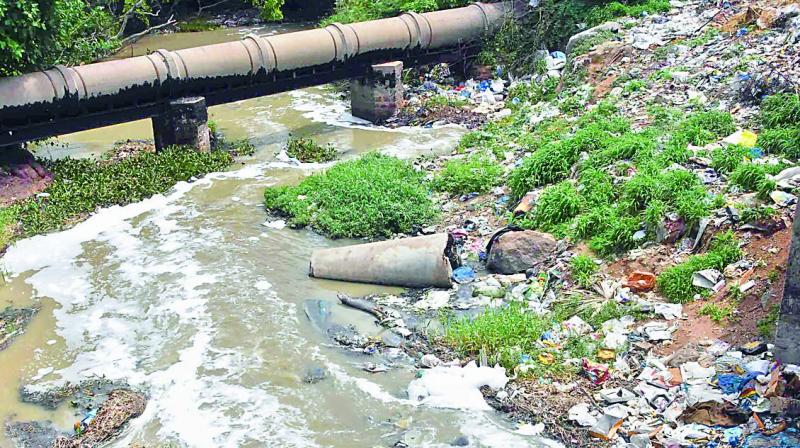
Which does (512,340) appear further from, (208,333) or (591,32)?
(591,32)

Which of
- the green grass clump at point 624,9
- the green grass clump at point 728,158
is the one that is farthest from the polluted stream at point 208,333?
the green grass clump at point 624,9

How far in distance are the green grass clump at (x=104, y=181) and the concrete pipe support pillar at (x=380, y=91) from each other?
3300 mm

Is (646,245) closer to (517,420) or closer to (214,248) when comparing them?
(517,420)

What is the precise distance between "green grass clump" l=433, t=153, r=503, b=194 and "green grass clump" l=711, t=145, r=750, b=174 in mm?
2959

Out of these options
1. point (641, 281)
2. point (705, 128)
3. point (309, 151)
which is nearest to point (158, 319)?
point (641, 281)

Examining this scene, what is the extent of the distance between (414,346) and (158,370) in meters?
2.49

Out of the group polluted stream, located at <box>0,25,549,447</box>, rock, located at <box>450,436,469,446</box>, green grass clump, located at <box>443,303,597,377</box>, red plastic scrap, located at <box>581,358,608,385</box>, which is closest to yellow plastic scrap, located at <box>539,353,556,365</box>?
green grass clump, located at <box>443,303,597,377</box>

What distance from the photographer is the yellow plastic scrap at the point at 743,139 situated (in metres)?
9.56

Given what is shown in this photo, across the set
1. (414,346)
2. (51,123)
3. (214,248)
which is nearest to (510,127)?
(214,248)

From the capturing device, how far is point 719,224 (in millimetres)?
8148

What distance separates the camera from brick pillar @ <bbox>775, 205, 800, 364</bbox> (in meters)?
6.10

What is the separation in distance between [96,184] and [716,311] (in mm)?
8993

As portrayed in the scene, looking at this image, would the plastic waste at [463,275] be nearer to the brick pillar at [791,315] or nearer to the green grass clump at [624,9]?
the brick pillar at [791,315]

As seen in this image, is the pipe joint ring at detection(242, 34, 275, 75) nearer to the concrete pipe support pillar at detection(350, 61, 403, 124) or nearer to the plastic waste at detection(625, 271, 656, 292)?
the concrete pipe support pillar at detection(350, 61, 403, 124)
